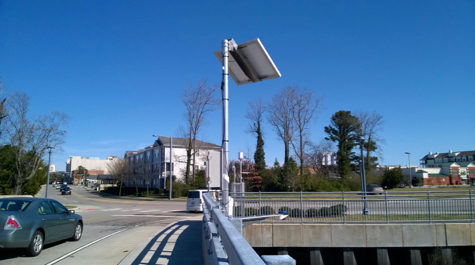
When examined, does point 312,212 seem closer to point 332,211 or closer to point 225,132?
point 332,211

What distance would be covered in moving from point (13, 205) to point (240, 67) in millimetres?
7469

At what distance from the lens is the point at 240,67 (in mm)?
10898

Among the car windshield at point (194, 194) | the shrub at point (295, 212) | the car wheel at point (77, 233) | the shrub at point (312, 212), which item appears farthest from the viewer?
the car windshield at point (194, 194)

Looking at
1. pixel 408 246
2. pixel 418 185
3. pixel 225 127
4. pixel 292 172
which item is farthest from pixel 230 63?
pixel 418 185

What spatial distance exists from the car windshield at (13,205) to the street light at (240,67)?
520 cm

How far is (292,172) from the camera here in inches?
1599

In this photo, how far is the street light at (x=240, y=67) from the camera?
9.19 m

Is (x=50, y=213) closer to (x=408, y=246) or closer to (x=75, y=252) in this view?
(x=75, y=252)

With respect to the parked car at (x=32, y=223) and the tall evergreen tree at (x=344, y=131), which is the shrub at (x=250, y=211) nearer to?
the parked car at (x=32, y=223)

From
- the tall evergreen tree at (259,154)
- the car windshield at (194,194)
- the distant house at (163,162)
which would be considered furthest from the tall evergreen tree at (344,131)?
the car windshield at (194,194)

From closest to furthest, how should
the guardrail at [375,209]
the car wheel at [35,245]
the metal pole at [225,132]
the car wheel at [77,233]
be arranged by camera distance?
the car wheel at [35,245], the metal pole at [225,132], the car wheel at [77,233], the guardrail at [375,209]

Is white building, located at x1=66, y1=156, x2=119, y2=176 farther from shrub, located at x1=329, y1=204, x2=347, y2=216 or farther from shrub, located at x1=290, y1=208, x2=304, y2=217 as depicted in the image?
shrub, located at x1=329, y1=204, x2=347, y2=216

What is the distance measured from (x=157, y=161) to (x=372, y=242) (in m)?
59.6

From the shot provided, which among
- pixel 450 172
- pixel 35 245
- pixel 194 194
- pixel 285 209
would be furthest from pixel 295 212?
pixel 450 172
